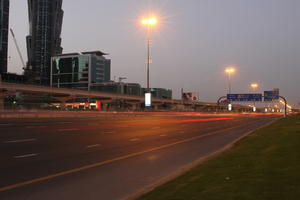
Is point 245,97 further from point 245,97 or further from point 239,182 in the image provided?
point 239,182

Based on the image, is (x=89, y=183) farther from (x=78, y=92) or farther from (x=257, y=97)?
(x=78, y=92)

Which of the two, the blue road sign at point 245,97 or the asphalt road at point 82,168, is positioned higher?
the blue road sign at point 245,97

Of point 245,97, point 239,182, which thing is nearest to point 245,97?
point 245,97

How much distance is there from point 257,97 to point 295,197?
84.8 m

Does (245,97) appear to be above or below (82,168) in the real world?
above

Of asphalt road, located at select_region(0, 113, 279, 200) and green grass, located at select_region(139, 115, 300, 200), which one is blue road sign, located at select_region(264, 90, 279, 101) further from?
green grass, located at select_region(139, 115, 300, 200)

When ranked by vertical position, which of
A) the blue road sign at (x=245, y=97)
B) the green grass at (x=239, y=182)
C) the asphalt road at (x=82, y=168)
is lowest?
the asphalt road at (x=82, y=168)

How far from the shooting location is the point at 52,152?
12.6m

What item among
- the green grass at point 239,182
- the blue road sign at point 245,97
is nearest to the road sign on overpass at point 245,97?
the blue road sign at point 245,97

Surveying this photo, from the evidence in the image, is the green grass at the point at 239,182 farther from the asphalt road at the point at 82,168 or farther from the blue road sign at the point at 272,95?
the blue road sign at the point at 272,95

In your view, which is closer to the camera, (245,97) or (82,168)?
(82,168)

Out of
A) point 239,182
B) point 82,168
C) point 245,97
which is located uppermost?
point 245,97

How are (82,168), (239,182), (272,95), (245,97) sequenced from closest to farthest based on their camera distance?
(239,182)
(82,168)
(272,95)
(245,97)

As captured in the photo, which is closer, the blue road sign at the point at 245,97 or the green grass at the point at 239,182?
the green grass at the point at 239,182
